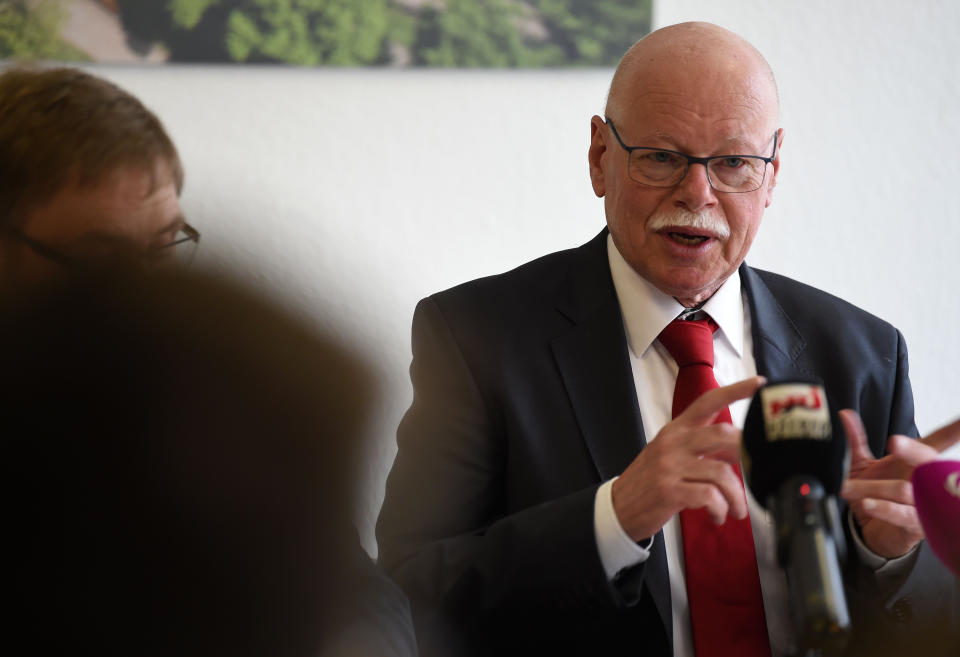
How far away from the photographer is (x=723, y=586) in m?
1.32

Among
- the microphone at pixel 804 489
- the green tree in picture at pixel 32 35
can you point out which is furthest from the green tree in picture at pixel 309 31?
the microphone at pixel 804 489

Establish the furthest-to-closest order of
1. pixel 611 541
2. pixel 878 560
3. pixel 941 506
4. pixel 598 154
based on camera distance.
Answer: pixel 598 154 < pixel 878 560 < pixel 611 541 < pixel 941 506

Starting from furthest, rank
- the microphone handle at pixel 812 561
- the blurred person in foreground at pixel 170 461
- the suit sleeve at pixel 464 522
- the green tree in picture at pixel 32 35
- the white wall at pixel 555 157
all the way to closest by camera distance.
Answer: the white wall at pixel 555 157
the green tree in picture at pixel 32 35
the suit sleeve at pixel 464 522
the microphone handle at pixel 812 561
the blurred person in foreground at pixel 170 461

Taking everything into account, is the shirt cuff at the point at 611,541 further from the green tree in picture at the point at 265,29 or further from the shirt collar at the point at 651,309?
the green tree in picture at the point at 265,29

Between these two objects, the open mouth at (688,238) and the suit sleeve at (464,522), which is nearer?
the suit sleeve at (464,522)

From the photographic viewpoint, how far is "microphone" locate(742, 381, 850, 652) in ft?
1.98

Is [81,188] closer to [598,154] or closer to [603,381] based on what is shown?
[603,381]

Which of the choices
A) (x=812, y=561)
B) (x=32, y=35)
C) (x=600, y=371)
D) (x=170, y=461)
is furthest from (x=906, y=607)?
(x=32, y=35)

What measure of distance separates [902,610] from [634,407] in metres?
0.42

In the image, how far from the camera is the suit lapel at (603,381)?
52.2 inches

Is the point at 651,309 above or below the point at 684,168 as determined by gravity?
below

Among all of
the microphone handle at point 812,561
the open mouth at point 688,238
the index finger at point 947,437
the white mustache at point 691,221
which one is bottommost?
the index finger at point 947,437

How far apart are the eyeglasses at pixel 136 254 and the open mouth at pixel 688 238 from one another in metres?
1.12

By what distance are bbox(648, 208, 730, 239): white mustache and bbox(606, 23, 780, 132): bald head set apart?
6.2 inches
